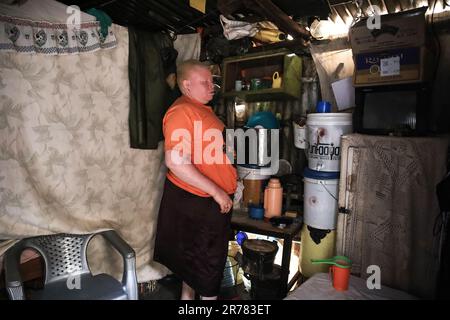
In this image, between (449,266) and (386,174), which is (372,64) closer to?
(386,174)

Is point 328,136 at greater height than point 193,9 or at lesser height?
lesser

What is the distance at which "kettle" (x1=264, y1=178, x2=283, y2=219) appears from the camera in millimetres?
2486

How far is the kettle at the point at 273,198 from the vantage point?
8.16 ft

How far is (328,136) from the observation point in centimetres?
212

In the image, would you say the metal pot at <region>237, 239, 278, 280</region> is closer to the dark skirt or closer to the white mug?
the dark skirt

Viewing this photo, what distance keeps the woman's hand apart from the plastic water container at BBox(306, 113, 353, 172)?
77cm

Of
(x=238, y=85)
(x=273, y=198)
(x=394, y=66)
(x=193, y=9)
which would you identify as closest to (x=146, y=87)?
(x=193, y=9)

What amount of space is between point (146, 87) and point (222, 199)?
A: 1.15m

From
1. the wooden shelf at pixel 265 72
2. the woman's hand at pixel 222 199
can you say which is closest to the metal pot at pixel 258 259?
the woman's hand at pixel 222 199

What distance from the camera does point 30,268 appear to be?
5.78 ft

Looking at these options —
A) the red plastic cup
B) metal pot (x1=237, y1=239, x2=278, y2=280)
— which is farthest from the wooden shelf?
the red plastic cup

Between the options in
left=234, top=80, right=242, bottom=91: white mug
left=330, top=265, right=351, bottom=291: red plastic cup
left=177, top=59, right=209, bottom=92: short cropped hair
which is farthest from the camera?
left=234, top=80, right=242, bottom=91: white mug

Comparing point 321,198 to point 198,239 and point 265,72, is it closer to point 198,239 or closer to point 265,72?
point 198,239
